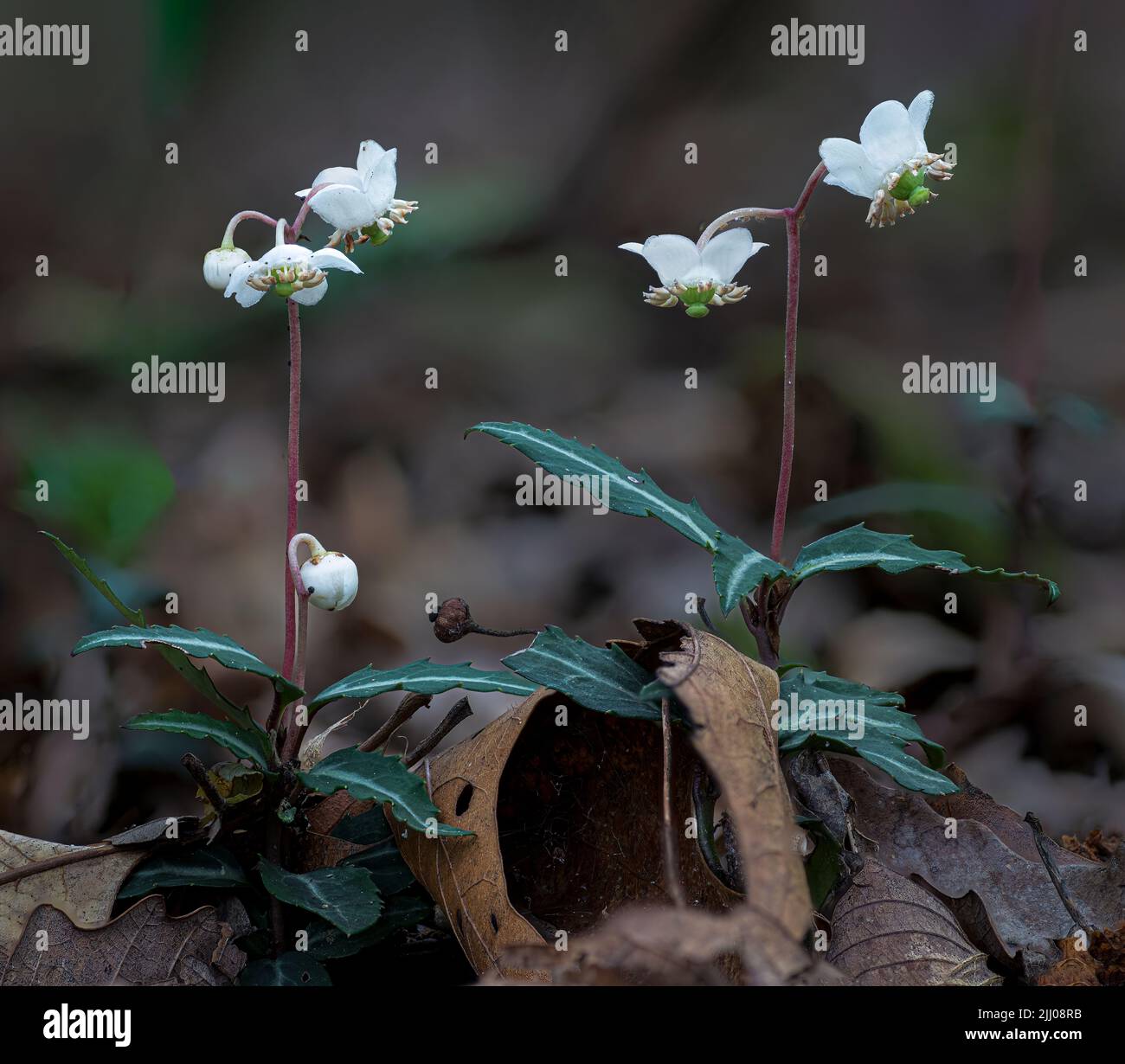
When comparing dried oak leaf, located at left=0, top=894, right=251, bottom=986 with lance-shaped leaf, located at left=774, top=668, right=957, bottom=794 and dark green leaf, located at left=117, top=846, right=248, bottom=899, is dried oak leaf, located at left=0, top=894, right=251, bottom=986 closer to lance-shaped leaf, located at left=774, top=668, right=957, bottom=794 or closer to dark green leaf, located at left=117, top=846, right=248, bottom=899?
dark green leaf, located at left=117, top=846, right=248, bottom=899

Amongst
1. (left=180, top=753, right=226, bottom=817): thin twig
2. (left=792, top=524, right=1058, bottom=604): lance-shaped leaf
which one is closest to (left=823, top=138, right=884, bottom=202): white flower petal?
(left=792, top=524, right=1058, bottom=604): lance-shaped leaf

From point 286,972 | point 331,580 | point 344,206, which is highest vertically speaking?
point 344,206

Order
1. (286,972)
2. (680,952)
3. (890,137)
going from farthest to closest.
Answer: (890,137), (286,972), (680,952)

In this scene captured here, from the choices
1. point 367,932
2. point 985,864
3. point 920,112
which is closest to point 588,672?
point 367,932

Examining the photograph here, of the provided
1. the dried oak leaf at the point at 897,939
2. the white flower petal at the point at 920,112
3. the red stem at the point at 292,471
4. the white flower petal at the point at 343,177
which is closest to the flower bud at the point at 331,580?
the red stem at the point at 292,471

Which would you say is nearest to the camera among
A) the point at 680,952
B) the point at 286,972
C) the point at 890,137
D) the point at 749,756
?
the point at 680,952

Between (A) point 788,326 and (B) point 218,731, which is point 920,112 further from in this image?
(B) point 218,731
